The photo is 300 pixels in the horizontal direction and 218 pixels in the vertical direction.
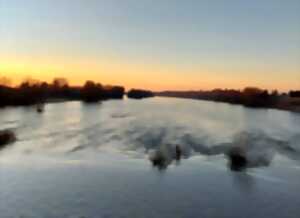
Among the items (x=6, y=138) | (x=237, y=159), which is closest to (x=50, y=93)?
(x=6, y=138)

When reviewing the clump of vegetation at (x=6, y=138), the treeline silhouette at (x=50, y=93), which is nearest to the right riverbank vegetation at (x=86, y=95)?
the treeline silhouette at (x=50, y=93)

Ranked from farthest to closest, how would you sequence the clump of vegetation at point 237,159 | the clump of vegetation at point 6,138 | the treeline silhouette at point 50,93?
the treeline silhouette at point 50,93 → the clump of vegetation at point 6,138 → the clump of vegetation at point 237,159

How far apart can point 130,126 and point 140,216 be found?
2717 centimetres

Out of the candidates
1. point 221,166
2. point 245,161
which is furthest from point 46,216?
point 245,161

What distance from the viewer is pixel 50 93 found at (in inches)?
3782

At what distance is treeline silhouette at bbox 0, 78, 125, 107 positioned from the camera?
228 feet

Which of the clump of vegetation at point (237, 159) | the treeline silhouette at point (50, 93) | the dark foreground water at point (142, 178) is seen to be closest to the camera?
the dark foreground water at point (142, 178)

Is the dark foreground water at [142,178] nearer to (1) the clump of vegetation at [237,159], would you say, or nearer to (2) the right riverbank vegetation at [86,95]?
(1) the clump of vegetation at [237,159]

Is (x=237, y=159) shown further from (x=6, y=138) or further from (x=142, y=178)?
(x=6, y=138)

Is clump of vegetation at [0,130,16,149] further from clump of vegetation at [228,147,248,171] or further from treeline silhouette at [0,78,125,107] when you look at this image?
treeline silhouette at [0,78,125,107]

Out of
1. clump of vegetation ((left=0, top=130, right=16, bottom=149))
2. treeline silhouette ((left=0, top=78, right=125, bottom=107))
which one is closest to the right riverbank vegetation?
treeline silhouette ((left=0, top=78, right=125, bottom=107))

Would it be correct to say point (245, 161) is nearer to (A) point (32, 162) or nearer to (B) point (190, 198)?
(B) point (190, 198)

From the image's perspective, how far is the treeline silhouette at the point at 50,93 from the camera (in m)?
69.6

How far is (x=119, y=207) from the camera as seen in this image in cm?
1423
